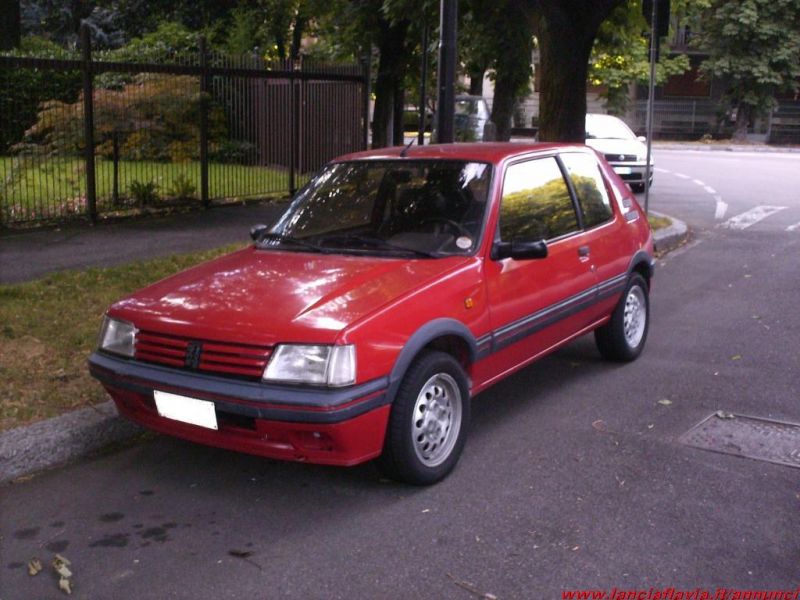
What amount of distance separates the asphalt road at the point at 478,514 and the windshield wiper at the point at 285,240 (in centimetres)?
125

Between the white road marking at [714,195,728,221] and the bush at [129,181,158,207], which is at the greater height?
the bush at [129,181,158,207]

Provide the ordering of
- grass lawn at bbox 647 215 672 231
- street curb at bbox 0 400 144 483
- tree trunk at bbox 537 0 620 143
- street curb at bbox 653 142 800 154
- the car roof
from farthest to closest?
street curb at bbox 653 142 800 154
grass lawn at bbox 647 215 672 231
tree trunk at bbox 537 0 620 143
the car roof
street curb at bbox 0 400 144 483

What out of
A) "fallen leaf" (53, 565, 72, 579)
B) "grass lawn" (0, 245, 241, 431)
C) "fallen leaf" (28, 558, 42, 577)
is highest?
"grass lawn" (0, 245, 241, 431)

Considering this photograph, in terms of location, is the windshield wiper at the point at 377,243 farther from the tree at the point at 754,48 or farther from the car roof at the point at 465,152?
the tree at the point at 754,48

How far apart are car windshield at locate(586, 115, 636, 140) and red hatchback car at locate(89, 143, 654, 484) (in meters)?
14.6

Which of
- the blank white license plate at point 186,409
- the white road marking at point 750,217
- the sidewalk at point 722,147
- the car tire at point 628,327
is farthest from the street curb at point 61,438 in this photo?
the sidewalk at point 722,147

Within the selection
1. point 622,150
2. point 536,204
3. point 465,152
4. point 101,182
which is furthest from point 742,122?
point 465,152

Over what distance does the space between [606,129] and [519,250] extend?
16684mm

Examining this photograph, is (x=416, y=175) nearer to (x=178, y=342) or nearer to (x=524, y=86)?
(x=178, y=342)

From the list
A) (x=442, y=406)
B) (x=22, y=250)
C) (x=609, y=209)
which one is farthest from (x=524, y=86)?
(x=442, y=406)

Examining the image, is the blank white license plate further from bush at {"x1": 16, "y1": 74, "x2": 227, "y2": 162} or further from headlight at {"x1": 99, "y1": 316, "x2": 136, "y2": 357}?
bush at {"x1": 16, "y1": 74, "x2": 227, "y2": 162}

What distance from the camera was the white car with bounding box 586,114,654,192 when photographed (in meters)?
19.6

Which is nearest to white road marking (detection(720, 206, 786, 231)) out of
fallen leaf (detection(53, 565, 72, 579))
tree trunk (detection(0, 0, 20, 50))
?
fallen leaf (detection(53, 565, 72, 579))

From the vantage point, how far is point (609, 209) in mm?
6949
